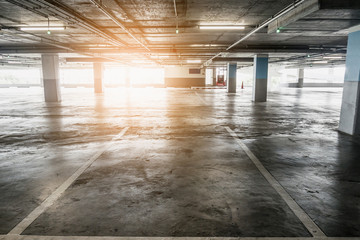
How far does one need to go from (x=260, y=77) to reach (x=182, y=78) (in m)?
27.4

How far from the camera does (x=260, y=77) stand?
787 inches

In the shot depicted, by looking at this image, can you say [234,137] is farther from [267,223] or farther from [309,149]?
[267,223]

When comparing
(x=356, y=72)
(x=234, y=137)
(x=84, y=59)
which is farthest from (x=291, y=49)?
(x=84, y=59)

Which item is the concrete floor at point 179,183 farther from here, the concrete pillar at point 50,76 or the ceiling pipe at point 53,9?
the concrete pillar at point 50,76

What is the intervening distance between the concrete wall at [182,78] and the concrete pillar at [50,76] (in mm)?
27662

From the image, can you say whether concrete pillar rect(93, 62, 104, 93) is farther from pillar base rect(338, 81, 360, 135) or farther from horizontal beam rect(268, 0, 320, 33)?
pillar base rect(338, 81, 360, 135)

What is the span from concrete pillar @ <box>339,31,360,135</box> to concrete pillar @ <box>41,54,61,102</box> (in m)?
20.8

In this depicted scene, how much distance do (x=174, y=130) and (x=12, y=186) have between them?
535 centimetres

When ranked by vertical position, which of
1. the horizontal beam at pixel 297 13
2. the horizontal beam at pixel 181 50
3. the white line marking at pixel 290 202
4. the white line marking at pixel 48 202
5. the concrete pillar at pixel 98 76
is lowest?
the white line marking at pixel 48 202

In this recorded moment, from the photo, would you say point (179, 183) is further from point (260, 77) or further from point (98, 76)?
point (98, 76)

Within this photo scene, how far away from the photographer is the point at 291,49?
17.4 meters

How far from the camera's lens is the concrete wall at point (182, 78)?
4572cm

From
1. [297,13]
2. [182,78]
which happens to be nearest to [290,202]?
[297,13]

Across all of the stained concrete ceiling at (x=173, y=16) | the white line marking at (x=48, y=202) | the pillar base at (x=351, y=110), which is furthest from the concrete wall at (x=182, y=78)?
the white line marking at (x=48, y=202)
